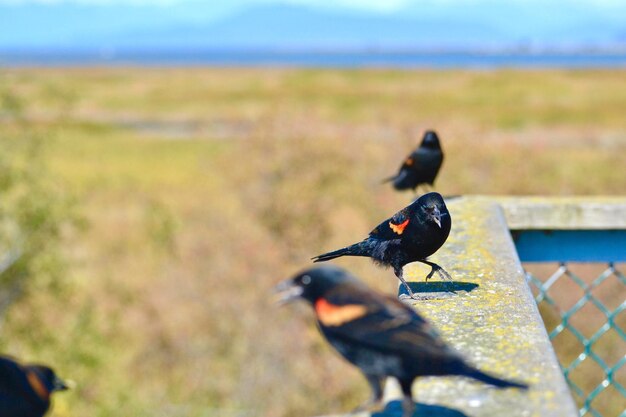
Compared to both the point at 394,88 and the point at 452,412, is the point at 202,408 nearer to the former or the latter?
the point at 452,412

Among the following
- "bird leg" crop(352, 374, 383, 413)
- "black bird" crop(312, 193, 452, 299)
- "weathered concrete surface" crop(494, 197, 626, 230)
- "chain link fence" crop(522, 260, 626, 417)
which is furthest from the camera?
"chain link fence" crop(522, 260, 626, 417)

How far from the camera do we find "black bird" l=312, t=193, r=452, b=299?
3.17 meters

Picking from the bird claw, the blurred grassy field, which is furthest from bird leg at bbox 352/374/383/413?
the blurred grassy field

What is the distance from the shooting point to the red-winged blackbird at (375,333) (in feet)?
5.93

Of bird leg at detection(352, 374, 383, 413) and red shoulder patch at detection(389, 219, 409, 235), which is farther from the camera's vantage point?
red shoulder patch at detection(389, 219, 409, 235)

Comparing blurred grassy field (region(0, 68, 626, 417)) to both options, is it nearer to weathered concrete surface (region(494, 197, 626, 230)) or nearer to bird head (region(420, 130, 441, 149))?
bird head (region(420, 130, 441, 149))

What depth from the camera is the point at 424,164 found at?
6.28 meters

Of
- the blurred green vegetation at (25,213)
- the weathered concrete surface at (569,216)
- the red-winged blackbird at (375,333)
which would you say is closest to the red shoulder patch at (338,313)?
the red-winged blackbird at (375,333)

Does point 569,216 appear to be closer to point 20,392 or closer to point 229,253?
point 20,392

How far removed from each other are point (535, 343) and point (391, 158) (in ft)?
60.8

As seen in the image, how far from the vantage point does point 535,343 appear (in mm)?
2027

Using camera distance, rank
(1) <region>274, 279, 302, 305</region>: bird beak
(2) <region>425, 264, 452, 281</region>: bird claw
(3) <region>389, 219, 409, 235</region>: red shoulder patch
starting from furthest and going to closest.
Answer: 1. (3) <region>389, 219, 409, 235</region>: red shoulder patch
2. (2) <region>425, 264, 452, 281</region>: bird claw
3. (1) <region>274, 279, 302, 305</region>: bird beak

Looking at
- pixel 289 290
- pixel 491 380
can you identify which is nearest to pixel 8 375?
pixel 289 290

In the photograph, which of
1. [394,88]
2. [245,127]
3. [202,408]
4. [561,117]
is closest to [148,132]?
[394,88]
